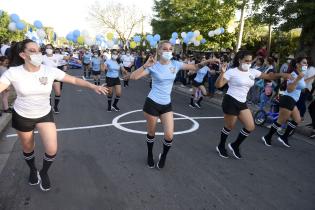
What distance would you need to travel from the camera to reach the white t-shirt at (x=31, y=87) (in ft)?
12.4

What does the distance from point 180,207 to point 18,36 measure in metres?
58.2

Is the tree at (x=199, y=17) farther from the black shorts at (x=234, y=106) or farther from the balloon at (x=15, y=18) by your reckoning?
the black shorts at (x=234, y=106)

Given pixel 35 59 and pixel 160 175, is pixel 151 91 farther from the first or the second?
A: pixel 35 59

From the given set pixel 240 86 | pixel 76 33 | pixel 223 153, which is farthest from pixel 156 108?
pixel 76 33

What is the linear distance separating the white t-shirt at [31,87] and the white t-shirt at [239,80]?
2839 mm

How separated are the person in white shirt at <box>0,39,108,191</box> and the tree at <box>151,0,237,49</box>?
1883 centimetres

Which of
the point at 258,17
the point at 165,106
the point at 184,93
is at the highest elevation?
the point at 258,17

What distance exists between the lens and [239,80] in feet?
17.8

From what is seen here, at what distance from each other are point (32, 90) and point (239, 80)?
3337mm

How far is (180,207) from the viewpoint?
12.7 feet

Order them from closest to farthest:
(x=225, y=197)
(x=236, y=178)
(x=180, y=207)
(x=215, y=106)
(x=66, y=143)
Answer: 1. (x=180, y=207)
2. (x=225, y=197)
3. (x=236, y=178)
4. (x=66, y=143)
5. (x=215, y=106)

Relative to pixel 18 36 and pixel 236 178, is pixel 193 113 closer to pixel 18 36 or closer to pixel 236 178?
pixel 236 178

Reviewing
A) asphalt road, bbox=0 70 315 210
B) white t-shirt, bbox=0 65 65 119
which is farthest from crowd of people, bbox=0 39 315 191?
asphalt road, bbox=0 70 315 210

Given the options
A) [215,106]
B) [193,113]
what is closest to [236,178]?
[193,113]
